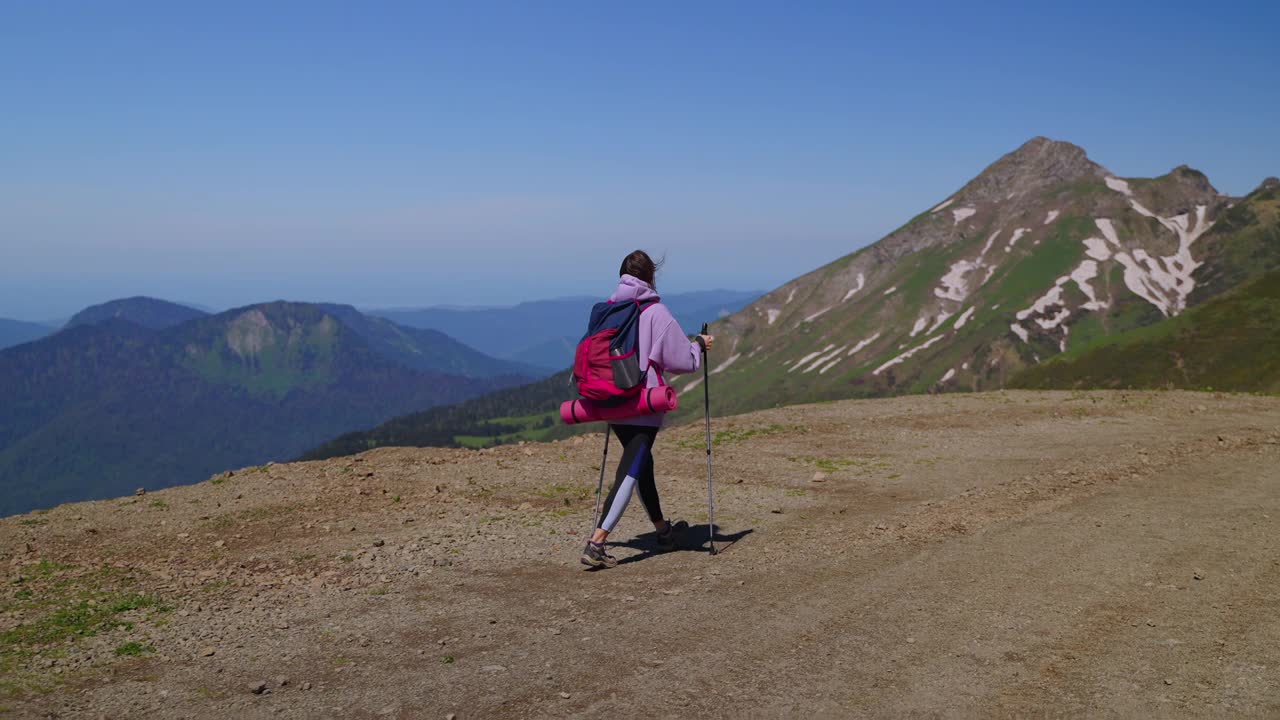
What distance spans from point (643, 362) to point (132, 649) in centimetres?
628

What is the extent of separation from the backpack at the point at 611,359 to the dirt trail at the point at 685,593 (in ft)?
7.86

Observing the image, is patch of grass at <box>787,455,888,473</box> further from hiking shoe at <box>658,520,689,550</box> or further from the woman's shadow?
hiking shoe at <box>658,520,689,550</box>

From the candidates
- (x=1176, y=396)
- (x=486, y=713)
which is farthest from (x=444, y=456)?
(x=1176, y=396)

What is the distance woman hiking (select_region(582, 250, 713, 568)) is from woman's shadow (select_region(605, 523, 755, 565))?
2.82 ft

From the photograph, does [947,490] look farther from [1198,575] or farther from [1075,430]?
[1075,430]

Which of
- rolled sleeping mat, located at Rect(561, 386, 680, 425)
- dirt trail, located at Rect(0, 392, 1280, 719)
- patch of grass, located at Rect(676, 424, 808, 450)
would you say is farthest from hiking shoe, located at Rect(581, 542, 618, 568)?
patch of grass, located at Rect(676, 424, 808, 450)

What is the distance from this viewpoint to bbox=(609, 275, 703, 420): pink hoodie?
36.5 feet

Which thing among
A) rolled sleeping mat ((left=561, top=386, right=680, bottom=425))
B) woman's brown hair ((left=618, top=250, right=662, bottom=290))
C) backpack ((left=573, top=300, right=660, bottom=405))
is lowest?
Answer: rolled sleeping mat ((left=561, top=386, right=680, bottom=425))

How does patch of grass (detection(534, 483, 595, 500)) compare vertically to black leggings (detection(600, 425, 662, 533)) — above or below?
below

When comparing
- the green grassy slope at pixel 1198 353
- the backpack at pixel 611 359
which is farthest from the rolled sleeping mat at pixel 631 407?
the green grassy slope at pixel 1198 353

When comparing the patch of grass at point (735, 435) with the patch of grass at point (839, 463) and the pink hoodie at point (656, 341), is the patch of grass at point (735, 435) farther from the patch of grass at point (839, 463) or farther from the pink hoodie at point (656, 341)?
the pink hoodie at point (656, 341)

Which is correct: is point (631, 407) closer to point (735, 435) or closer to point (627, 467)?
point (627, 467)

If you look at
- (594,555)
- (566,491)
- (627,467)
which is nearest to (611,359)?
(627,467)

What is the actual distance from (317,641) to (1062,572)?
870 centimetres
